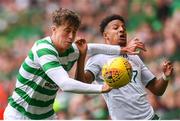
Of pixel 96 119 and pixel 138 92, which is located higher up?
pixel 138 92

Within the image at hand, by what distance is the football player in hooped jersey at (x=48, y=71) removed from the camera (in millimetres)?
5029

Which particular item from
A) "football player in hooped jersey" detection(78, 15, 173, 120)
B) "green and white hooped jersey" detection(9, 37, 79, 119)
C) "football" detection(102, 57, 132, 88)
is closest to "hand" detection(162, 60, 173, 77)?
"football player in hooped jersey" detection(78, 15, 173, 120)

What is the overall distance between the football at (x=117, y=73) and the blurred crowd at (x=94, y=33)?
17.5 feet

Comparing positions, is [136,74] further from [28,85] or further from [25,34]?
[25,34]

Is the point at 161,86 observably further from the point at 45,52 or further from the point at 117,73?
the point at 45,52

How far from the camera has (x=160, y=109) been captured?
1041cm

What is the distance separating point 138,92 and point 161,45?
4.60 metres

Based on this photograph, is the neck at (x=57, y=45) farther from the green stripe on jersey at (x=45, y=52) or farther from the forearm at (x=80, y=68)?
Result: the forearm at (x=80, y=68)

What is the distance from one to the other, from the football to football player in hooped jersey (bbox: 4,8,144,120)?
0.23 feet

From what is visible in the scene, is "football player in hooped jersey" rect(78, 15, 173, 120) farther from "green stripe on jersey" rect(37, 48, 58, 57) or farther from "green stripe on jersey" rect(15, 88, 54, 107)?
"green stripe on jersey" rect(37, 48, 58, 57)

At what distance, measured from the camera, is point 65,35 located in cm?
521

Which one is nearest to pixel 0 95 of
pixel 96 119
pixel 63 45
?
pixel 63 45

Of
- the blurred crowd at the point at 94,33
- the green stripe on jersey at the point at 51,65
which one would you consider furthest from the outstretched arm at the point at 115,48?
the blurred crowd at the point at 94,33

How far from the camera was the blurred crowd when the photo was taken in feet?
34.7
